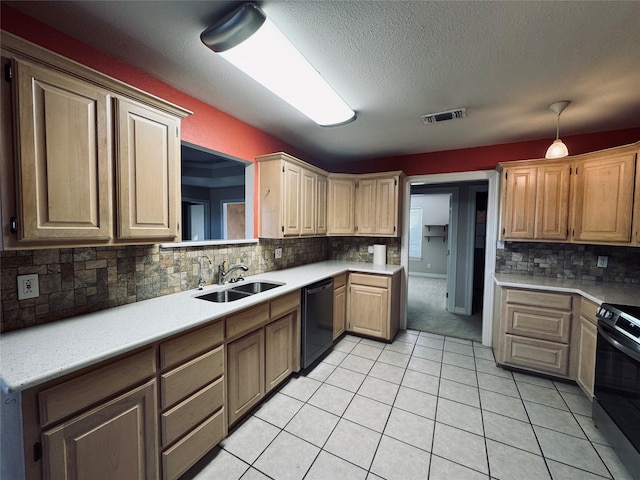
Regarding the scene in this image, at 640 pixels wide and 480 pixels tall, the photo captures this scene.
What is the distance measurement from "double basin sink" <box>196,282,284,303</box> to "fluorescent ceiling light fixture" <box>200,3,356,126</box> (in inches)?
61.1

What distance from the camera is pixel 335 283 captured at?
119 inches

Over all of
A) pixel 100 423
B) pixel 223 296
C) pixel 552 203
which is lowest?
pixel 100 423

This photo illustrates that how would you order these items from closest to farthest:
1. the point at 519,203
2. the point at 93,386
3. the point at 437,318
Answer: the point at 93,386, the point at 519,203, the point at 437,318

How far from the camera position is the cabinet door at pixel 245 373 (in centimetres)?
174

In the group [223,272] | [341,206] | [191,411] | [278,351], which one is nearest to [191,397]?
[191,411]

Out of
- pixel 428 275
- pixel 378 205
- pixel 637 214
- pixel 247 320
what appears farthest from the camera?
pixel 428 275

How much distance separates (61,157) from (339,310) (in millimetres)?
2736

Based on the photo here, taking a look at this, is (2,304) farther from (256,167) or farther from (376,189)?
(376,189)

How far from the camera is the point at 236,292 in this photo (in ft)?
7.42

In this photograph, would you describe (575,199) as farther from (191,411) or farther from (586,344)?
(191,411)

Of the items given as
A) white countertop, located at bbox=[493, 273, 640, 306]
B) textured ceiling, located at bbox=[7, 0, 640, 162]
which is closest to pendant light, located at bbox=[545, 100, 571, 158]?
textured ceiling, located at bbox=[7, 0, 640, 162]

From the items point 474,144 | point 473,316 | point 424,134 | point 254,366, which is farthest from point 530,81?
point 473,316

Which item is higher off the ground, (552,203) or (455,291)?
(552,203)

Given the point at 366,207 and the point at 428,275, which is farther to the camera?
the point at 428,275
